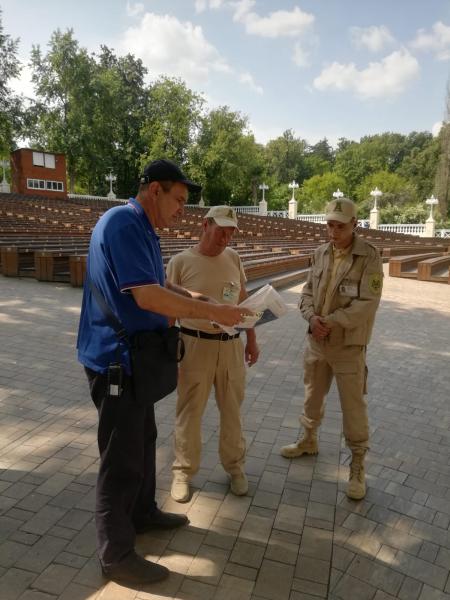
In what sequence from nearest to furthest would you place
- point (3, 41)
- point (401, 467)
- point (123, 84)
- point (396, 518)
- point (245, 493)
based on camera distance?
point (396, 518) → point (245, 493) → point (401, 467) → point (3, 41) → point (123, 84)

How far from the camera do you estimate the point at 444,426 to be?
13.5 ft

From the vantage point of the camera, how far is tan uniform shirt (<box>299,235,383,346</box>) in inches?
114

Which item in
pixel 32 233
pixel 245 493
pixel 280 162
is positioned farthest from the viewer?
pixel 280 162

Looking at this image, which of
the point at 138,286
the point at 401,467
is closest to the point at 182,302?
the point at 138,286

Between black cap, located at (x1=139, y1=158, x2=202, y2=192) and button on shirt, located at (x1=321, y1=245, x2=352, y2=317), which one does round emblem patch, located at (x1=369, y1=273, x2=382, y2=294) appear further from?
black cap, located at (x1=139, y1=158, x2=202, y2=192)

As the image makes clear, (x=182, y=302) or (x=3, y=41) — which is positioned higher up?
(x=3, y=41)

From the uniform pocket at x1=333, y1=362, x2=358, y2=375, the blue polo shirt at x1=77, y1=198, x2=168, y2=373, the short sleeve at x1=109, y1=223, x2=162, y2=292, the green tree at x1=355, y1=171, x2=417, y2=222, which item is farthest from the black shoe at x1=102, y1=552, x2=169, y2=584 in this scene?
the green tree at x1=355, y1=171, x2=417, y2=222

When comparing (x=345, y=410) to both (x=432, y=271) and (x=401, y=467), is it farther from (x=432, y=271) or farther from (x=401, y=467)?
(x=432, y=271)

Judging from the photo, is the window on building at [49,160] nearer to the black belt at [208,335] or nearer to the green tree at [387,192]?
the green tree at [387,192]

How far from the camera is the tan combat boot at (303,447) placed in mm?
3457

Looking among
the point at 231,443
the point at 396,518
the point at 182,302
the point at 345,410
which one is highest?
the point at 182,302

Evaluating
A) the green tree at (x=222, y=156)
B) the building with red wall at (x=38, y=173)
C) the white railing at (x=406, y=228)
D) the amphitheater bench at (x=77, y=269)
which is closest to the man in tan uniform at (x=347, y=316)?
the amphitheater bench at (x=77, y=269)

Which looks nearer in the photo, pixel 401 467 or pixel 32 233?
pixel 401 467

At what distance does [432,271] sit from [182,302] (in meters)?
14.9
